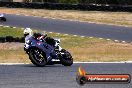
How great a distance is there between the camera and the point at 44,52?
48.6ft

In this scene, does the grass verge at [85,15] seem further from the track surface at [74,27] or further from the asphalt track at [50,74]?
the asphalt track at [50,74]

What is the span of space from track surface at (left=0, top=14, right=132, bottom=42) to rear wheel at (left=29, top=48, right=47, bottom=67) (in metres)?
13.6

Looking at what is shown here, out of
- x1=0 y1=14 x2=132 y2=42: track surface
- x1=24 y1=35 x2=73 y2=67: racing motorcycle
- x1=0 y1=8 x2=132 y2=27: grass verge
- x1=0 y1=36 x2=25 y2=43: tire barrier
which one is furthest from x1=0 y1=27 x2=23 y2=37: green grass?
x1=24 y1=35 x2=73 y2=67: racing motorcycle

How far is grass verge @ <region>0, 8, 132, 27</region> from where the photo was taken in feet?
120

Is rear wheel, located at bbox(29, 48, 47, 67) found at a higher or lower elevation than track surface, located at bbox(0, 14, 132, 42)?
higher

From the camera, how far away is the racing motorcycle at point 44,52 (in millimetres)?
14625

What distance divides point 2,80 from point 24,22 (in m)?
23.3

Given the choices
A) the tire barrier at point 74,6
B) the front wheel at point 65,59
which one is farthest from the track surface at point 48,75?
the tire barrier at point 74,6

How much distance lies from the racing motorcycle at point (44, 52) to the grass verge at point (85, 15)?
20277 millimetres

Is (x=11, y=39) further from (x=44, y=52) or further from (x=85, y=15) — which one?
(x=85, y=15)

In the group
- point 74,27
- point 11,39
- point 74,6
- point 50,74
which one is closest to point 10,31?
point 74,27

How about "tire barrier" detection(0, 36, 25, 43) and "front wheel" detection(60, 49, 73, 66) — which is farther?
"tire barrier" detection(0, 36, 25, 43)

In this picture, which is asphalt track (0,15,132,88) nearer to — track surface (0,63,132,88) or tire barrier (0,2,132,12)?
track surface (0,63,132,88)

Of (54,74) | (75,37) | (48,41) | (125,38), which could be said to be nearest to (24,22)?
(75,37)
